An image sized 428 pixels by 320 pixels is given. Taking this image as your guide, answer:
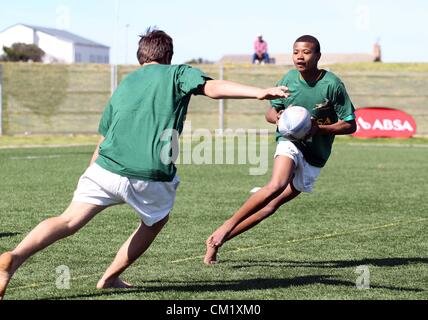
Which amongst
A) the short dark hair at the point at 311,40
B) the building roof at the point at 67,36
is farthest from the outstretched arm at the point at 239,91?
the building roof at the point at 67,36

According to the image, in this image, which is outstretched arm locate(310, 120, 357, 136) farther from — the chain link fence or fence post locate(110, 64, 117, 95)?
fence post locate(110, 64, 117, 95)

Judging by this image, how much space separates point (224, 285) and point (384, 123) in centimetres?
2577

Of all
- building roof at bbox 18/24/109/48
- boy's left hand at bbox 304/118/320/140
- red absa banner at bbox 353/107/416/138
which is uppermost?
building roof at bbox 18/24/109/48

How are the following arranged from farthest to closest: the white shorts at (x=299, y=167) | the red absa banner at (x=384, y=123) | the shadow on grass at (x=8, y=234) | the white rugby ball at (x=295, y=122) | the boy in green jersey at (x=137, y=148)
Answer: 1. the red absa banner at (x=384, y=123)
2. the shadow on grass at (x=8, y=234)
3. the white shorts at (x=299, y=167)
4. the white rugby ball at (x=295, y=122)
5. the boy in green jersey at (x=137, y=148)

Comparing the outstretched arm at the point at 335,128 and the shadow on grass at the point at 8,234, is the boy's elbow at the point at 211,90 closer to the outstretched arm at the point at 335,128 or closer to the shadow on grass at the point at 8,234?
the outstretched arm at the point at 335,128

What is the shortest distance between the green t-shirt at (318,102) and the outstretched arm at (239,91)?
250 centimetres

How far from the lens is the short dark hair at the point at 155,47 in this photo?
6.94 meters

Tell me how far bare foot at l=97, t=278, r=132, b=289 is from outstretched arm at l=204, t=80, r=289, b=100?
5.43 ft

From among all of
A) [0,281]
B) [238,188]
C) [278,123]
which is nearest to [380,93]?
[238,188]

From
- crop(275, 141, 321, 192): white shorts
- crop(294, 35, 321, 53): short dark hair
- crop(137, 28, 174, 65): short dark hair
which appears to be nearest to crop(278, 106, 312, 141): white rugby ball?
crop(275, 141, 321, 192): white shorts

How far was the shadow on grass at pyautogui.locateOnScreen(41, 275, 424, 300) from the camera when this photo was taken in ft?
23.7

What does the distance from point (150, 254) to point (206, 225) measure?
2.17 m

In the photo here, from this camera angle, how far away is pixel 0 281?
6531mm

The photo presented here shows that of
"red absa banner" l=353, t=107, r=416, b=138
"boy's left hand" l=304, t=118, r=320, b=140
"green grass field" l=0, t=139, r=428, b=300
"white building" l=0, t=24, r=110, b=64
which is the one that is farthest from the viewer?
"white building" l=0, t=24, r=110, b=64
